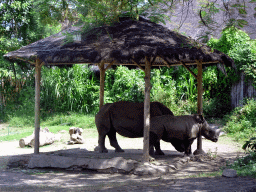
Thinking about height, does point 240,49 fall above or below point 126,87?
above

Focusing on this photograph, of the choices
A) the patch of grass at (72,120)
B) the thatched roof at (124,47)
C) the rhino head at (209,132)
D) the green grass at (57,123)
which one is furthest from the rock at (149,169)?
the patch of grass at (72,120)

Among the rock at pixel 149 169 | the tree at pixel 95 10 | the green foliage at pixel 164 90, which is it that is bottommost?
the rock at pixel 149 169

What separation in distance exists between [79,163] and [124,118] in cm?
161

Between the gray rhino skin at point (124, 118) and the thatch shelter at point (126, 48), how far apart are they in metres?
1.04

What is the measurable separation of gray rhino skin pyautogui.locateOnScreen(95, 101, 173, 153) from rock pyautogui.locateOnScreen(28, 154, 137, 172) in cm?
124

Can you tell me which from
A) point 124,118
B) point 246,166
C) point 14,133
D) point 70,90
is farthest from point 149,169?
point 70,90

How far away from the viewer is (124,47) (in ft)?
21.9

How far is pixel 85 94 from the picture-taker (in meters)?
16.1

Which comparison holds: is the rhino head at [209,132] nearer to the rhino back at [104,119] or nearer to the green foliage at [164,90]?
the rhino back at [104,119]

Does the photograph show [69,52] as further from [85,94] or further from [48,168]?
[85,94]

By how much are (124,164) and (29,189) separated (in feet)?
6.64

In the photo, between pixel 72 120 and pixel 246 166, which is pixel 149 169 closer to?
pixel 246 166

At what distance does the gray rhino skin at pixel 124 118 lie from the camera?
7.82 metres

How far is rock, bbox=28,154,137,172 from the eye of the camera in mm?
6590
